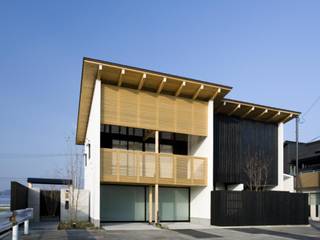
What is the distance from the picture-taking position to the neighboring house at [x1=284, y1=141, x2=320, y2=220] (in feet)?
105

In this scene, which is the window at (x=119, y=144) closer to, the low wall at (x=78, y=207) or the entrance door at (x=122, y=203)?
the entrance door at (x=122, y=203)

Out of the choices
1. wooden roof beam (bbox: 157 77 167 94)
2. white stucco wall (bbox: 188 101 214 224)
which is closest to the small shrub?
white stucco wall (bbox: 188 101 214 224)

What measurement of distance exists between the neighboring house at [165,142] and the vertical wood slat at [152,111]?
0.05 m

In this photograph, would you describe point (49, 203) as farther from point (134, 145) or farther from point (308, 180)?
point (308, 180)

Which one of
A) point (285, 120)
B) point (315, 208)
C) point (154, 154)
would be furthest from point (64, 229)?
point (315, 208)

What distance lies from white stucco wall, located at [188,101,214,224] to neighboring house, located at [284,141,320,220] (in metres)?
11.9

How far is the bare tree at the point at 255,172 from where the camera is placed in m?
24.0

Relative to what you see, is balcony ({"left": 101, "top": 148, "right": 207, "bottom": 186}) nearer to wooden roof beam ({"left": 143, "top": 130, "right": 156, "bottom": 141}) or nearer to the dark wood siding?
wooden roof beam ({"left": 143, "top": 130, "right": 156, "bottom": 141})

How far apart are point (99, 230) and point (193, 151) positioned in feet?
26.9

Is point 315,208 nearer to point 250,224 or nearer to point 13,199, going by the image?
point 250,224

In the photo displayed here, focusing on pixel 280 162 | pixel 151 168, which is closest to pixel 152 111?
pixel 151 168

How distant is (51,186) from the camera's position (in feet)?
109

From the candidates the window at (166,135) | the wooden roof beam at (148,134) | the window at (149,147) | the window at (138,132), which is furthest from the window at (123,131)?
the window at (166,135)

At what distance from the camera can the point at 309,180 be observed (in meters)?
33.1
